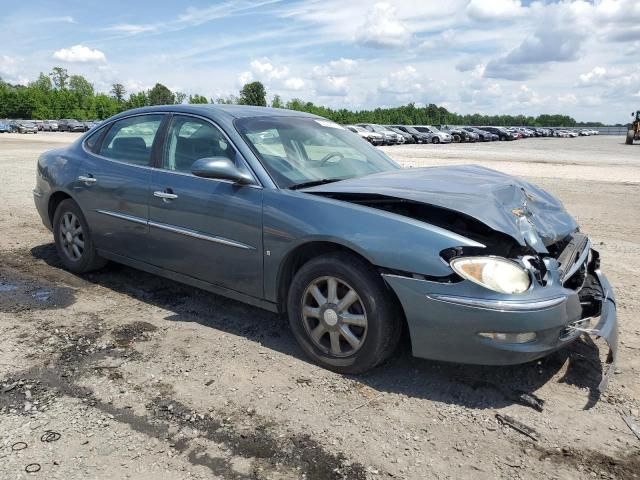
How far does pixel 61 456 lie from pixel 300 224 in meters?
1.77

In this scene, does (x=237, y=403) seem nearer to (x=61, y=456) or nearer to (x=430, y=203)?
(x=61, y=456)

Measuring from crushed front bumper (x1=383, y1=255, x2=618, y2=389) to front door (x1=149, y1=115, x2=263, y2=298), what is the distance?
1.12 meters

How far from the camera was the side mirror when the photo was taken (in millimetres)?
3643

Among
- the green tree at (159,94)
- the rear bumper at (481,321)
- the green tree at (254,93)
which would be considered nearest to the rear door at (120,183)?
the rear bumper at (481,321)

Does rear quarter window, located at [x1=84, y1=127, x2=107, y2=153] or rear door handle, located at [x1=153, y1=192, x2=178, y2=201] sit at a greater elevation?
rear quarter window, located at [x1=84, y1=127, x2=107, y2=153]

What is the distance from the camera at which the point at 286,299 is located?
3682mm

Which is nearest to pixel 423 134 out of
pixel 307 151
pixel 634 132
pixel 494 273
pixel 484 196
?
pixel 634 132

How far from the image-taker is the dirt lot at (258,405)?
8.32 ft

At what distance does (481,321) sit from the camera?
2.88m

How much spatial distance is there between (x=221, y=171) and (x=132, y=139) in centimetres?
154

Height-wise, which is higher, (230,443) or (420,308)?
(420,308)

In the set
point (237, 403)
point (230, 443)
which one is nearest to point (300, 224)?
point (237, 403)

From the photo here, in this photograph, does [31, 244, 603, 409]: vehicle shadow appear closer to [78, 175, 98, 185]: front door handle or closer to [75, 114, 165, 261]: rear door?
[75, 114, 165, 261]: rear door

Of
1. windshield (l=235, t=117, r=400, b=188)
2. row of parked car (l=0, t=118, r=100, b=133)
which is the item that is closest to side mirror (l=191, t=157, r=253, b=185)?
windshield (l=235, t=117, r=400, b=188)
